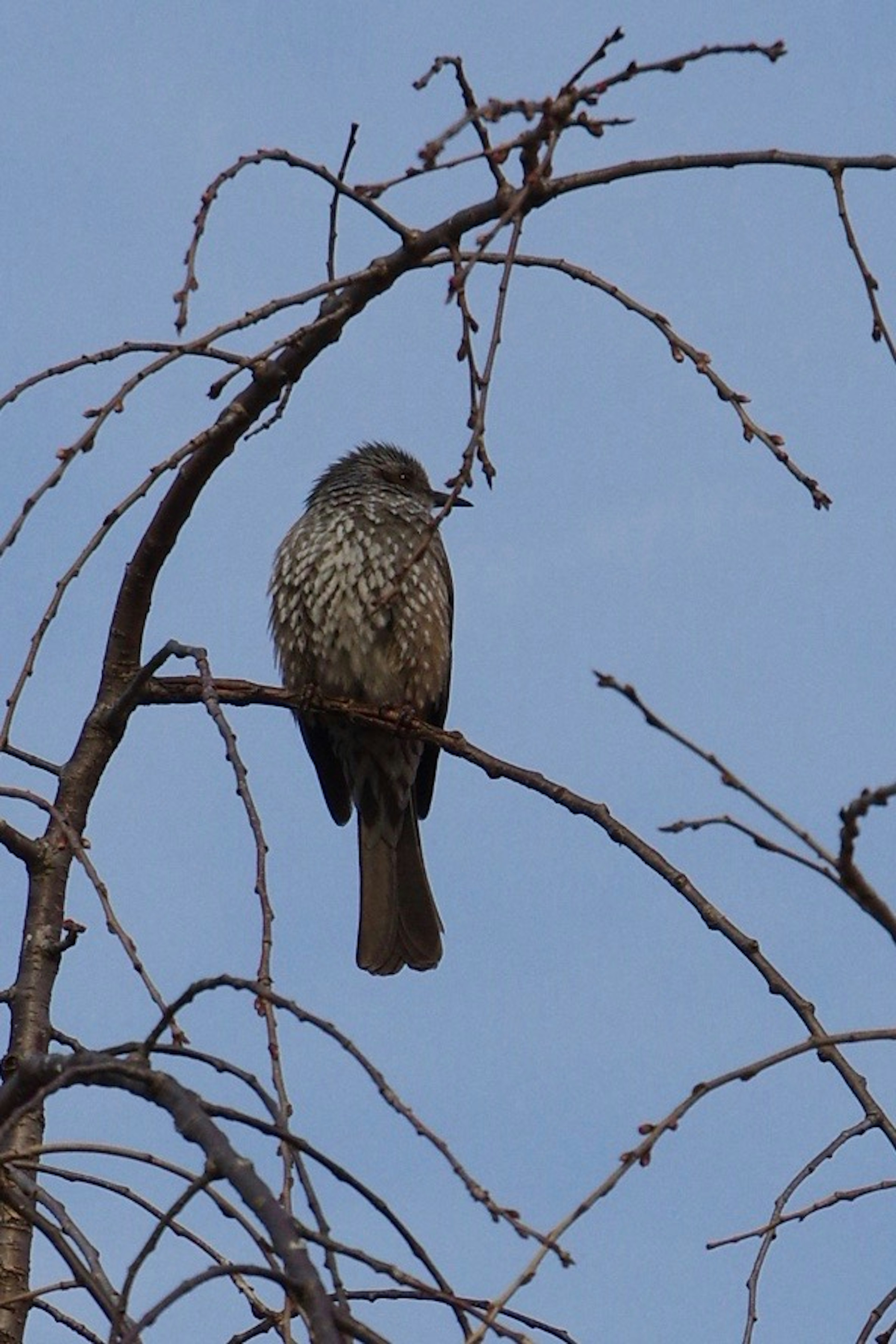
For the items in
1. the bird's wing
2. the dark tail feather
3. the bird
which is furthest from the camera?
the bird's wing

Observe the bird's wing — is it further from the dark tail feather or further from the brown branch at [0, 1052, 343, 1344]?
the brown branch at [0, 1052, 343, 1344]

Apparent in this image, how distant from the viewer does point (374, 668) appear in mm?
6398

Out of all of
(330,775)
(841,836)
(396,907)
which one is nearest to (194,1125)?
(841,836)

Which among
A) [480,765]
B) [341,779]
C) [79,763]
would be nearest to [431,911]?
[341,779]

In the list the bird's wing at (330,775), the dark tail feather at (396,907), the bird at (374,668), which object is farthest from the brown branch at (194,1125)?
the bird's wing at (330,775)

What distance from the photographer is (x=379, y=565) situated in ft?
21.3

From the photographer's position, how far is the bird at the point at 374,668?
6.39 metres

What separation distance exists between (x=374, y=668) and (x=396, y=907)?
858 mm

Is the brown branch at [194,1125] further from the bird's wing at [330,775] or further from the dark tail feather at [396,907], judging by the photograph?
the bird's wing at [330,775]

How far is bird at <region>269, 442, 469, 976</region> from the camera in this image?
21.0ft

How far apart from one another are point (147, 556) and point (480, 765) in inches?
33.3

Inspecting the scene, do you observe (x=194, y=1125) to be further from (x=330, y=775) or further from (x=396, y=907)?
(x=330, y=775)

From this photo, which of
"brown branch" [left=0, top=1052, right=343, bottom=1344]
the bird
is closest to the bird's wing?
the bird

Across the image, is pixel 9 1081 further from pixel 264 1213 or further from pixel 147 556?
pixel 147 556
